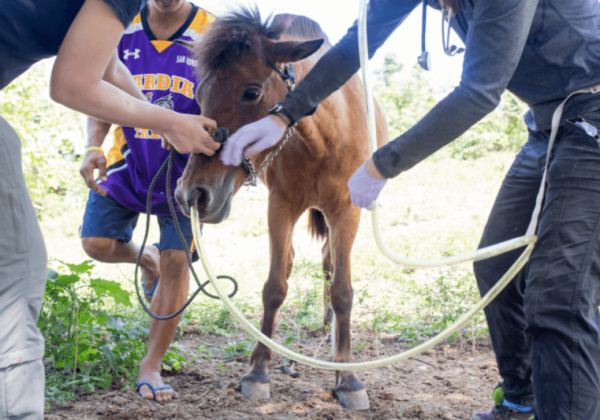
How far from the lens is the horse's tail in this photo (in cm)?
429

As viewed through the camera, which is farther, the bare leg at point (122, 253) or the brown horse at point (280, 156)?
the bare leg at point (122, 253)

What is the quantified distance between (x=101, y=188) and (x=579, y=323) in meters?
2.45

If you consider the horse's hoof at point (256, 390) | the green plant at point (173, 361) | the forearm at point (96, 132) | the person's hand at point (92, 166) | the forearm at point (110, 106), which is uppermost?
the forearm at point (96, 132)

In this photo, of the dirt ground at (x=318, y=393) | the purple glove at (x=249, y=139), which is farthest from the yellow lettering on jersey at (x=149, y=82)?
the dirt ground at (x=318, y=393)

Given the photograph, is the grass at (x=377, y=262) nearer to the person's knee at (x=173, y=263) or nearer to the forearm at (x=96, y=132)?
the person's knee at (x=173, y=263)

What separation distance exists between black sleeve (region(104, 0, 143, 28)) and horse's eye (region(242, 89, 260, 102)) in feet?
3.14

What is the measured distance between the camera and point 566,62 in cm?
162

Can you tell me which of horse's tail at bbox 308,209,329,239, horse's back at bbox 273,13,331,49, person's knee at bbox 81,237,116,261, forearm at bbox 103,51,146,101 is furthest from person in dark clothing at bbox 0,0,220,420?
horse's tail at bbox 308,209,329,239

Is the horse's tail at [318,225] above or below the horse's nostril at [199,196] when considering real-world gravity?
below

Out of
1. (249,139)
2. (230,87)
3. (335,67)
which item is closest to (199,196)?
(249,139)

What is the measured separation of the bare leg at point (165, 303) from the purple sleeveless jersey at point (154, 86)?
0.96 ft

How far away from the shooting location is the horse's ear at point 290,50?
2377 millimetres

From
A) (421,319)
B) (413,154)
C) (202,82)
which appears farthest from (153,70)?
(421,319)

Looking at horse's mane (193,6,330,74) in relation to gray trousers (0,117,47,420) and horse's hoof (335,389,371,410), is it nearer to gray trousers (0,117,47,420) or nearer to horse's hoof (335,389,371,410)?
gray trousers (0,117,47,420)
